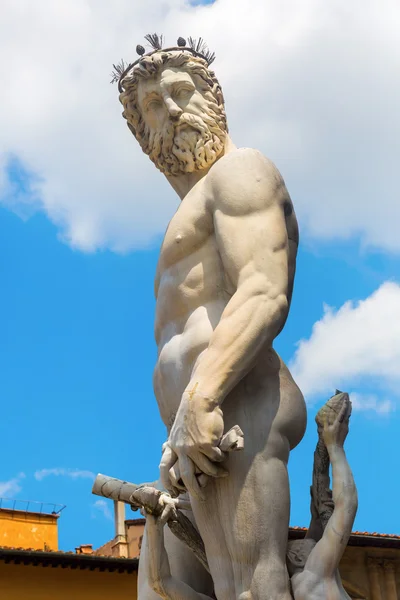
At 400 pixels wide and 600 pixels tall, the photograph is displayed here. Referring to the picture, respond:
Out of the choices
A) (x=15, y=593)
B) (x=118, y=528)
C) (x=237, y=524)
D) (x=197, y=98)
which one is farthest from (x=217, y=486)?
(x=118, y=528)

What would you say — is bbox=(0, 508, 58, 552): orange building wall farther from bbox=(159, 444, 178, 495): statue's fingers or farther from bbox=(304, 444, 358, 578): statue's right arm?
bbox=(304, 444, 358, 578): statue's right arm

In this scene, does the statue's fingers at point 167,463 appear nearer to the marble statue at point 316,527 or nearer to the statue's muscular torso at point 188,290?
the marble statue at point 316,527

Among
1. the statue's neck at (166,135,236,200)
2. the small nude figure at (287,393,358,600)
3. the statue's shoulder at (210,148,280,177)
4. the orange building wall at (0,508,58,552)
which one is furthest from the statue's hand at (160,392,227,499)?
the orange building wall at (0,508,58,552)

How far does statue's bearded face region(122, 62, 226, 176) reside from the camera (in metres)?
6.15

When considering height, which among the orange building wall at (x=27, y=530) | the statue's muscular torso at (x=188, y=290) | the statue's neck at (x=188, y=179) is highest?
the orange building wall at (x=27, y=530)

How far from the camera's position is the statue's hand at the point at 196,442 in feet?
16.9

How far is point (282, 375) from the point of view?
574 cm

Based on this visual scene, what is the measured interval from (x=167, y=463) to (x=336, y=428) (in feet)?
2.74

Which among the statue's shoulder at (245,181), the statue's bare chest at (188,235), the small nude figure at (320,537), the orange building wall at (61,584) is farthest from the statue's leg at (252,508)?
the orange building wall at (61,584)

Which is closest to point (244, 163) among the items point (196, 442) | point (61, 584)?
point (196, 442)

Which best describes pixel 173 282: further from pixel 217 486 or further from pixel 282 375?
pixel 217 486

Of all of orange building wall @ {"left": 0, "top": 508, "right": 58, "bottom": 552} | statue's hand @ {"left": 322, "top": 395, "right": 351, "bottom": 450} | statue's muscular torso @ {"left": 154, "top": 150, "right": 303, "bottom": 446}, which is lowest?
statue's hand @ {"left": 322, "top": 395, "right": 351, "bottom": 450}

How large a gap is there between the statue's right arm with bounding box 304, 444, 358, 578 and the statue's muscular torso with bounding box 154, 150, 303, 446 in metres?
0.28

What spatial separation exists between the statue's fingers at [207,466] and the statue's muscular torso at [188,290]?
546 mm
